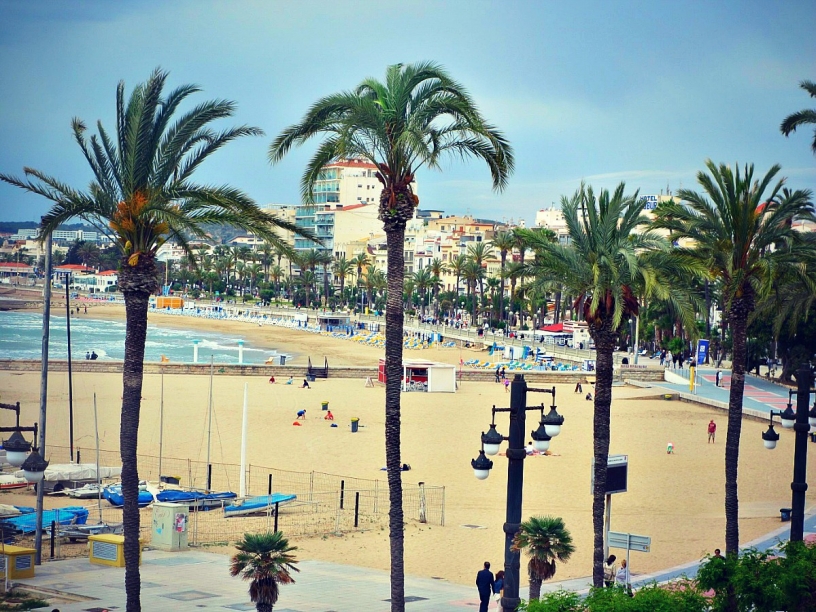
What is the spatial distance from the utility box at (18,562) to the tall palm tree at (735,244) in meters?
11.7

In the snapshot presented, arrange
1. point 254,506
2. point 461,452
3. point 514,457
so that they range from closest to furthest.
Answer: point 514,457
point 254,506
point 461,452

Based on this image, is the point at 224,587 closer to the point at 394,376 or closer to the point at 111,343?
the point at 394,376

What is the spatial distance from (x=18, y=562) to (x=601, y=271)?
10543 millimetres

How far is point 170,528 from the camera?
19.8 m

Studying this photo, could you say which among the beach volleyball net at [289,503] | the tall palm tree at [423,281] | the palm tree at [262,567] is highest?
the tall palm tree at [423,281]

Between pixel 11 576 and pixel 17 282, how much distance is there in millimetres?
183340

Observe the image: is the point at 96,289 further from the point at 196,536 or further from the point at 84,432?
the point at 196,536

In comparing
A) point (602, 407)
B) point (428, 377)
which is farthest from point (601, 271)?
point (428, 377)

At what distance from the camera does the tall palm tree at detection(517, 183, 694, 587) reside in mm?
15758

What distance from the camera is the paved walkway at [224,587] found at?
15.8 metres

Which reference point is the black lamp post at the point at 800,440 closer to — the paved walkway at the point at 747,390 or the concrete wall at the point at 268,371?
the paved walkway at the point at 747,390

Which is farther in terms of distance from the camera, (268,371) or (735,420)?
(268,371)

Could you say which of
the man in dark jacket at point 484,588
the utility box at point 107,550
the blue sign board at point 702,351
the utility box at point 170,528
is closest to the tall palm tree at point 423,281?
the blue sign board at point 702,351

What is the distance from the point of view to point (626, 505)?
2656 centimetres
